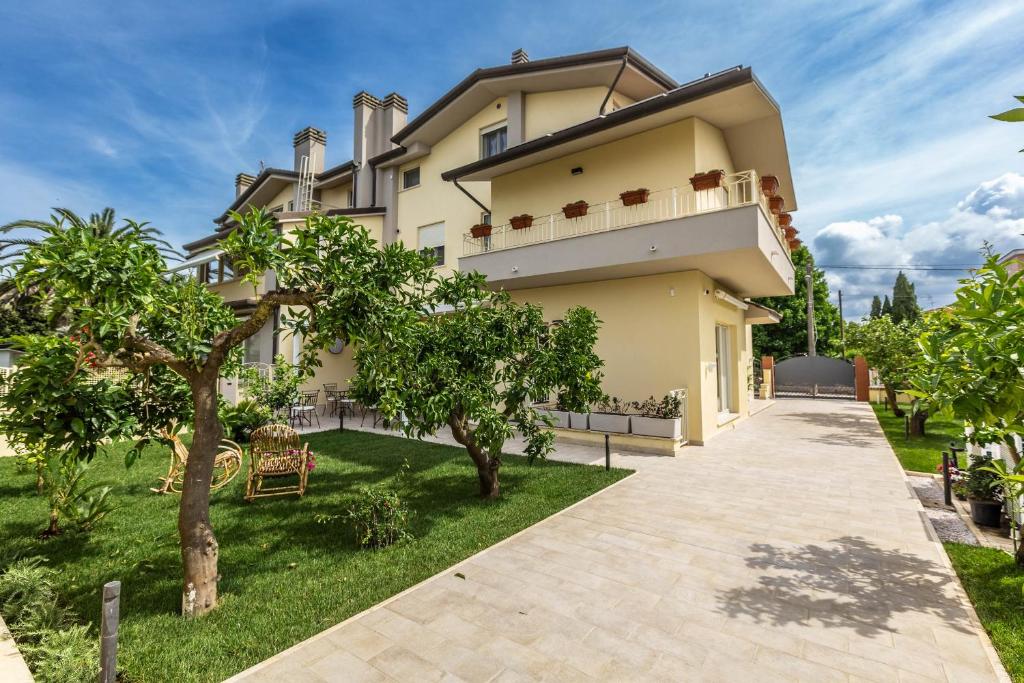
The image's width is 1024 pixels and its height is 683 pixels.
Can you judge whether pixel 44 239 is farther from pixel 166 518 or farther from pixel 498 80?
pixel 498 80

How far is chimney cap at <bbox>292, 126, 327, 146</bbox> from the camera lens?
→ 22562 mm

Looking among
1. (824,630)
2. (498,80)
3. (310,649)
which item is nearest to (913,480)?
(824,630)

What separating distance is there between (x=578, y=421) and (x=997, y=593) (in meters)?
7.96

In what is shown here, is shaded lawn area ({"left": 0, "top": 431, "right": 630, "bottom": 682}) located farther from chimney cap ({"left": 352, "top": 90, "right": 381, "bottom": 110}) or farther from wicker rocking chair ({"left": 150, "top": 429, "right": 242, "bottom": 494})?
chimney cap ({"left": 352, "top": 90, "right": 381, "bottom": 110})

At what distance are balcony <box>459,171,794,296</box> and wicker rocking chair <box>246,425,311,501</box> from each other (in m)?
6.91

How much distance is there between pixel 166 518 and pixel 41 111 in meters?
13.5

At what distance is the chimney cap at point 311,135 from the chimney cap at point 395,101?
4.39 metres

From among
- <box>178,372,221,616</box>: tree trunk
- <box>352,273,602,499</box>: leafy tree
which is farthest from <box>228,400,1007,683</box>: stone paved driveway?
<box>352,273,602,499</box>: leafy tree

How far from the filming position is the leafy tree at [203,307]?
3.12 meters

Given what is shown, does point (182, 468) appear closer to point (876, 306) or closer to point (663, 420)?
point (663, 420)

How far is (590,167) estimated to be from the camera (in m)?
12.5

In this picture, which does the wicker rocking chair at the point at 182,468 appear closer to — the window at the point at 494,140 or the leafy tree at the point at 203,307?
the leafy tree at the point at 203,307

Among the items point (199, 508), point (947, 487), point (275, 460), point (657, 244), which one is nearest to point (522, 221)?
point (657, 244)

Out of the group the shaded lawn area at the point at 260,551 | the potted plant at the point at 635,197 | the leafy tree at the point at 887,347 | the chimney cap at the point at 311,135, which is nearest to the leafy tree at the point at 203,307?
the shaded lawn area at the point at 260,551
